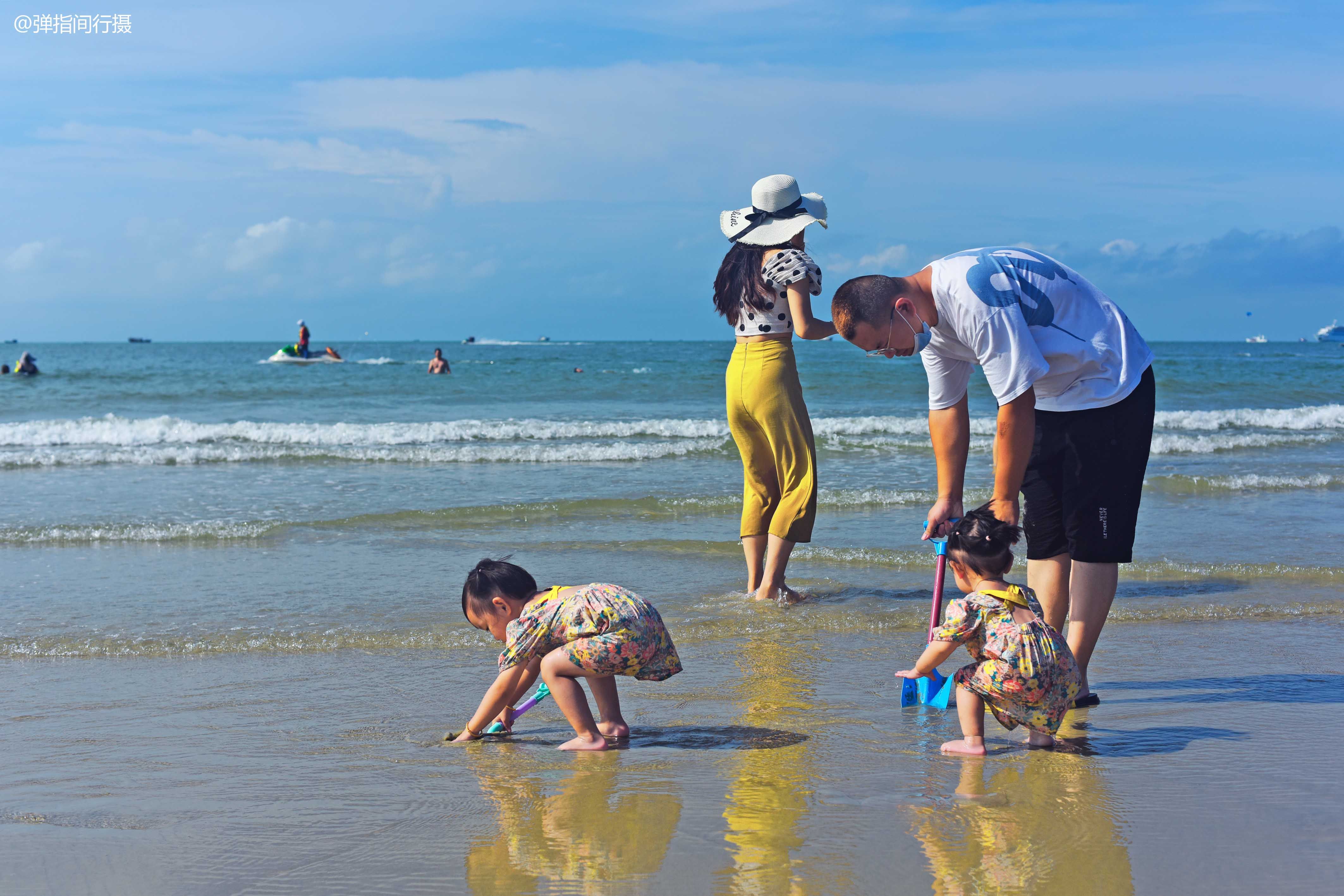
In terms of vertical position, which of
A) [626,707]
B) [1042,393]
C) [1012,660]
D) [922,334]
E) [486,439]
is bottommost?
[626,707]

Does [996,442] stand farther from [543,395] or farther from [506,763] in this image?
[543,395]

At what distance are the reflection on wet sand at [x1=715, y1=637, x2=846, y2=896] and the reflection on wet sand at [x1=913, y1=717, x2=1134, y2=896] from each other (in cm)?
30

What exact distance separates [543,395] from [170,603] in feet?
65.8

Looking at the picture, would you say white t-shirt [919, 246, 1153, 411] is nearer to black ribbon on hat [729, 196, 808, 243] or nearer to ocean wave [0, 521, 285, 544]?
black ribbon on hat [729, 196, 808, 243]

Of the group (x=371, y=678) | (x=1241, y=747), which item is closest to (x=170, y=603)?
(x=371, y=678)

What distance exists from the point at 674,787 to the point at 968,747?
886mm

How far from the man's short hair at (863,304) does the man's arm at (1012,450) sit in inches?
16.5

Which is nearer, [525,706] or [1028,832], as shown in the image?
[1028,832]

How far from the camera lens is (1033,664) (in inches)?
115

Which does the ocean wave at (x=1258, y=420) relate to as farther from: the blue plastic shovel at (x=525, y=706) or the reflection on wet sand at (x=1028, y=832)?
the blue plastic shovel at (x=525, y=706)

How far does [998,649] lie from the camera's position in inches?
117

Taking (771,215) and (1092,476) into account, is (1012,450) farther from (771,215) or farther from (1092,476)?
(771,215)

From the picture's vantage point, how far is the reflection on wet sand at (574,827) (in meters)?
2.28

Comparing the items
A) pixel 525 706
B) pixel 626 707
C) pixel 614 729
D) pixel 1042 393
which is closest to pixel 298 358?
pixel 626 707
